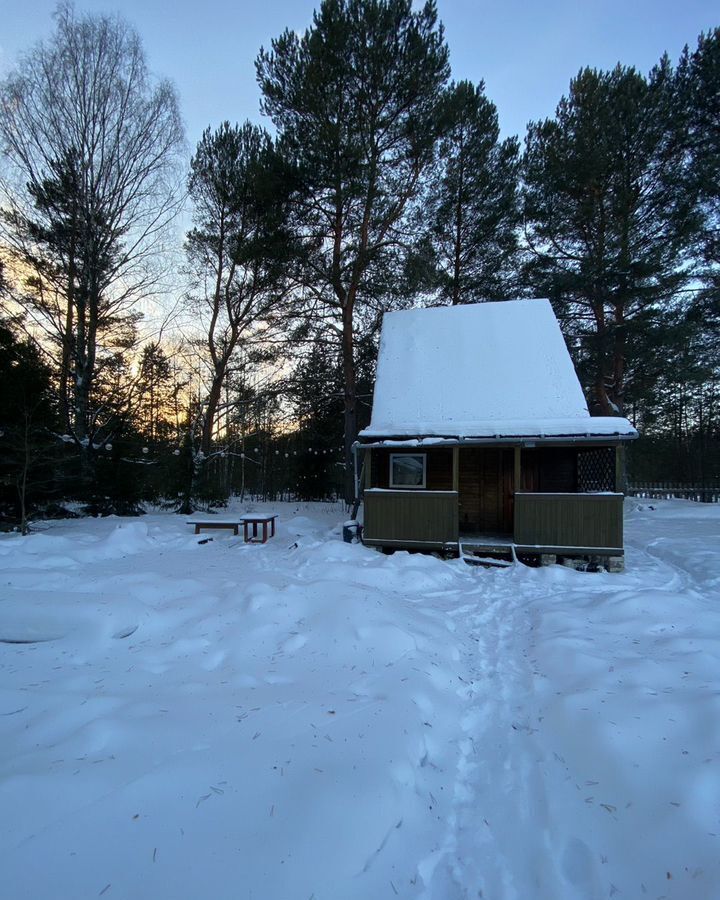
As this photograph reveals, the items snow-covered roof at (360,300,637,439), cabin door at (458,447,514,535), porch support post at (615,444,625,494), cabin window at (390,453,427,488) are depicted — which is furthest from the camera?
cabin door at (458,447,514,535)

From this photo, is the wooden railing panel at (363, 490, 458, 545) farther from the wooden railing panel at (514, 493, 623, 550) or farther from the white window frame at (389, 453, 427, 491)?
the wooden railing panel at (514, 493, 623, 550)

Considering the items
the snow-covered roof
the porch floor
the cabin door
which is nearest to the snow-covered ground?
the porch floor

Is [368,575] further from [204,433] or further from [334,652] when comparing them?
[204,433]

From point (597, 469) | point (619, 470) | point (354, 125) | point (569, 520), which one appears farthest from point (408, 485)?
point (354, 125)

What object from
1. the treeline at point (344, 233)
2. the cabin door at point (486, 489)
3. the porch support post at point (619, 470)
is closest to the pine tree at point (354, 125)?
the treeline at point (344, 233)

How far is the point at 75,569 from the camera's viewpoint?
621 centimetres

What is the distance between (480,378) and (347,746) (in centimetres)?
959

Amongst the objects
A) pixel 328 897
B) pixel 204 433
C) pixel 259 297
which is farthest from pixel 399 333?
pixel 328 897

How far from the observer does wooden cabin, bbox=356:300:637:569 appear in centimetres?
811

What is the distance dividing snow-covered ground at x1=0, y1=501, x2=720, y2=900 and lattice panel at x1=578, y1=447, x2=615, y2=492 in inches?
184

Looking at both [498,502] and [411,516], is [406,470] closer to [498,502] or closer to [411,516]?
[411,516]

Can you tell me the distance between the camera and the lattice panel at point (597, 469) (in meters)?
9.16

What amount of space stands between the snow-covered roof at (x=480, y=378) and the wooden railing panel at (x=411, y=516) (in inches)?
51.9

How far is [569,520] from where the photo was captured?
8.13m
